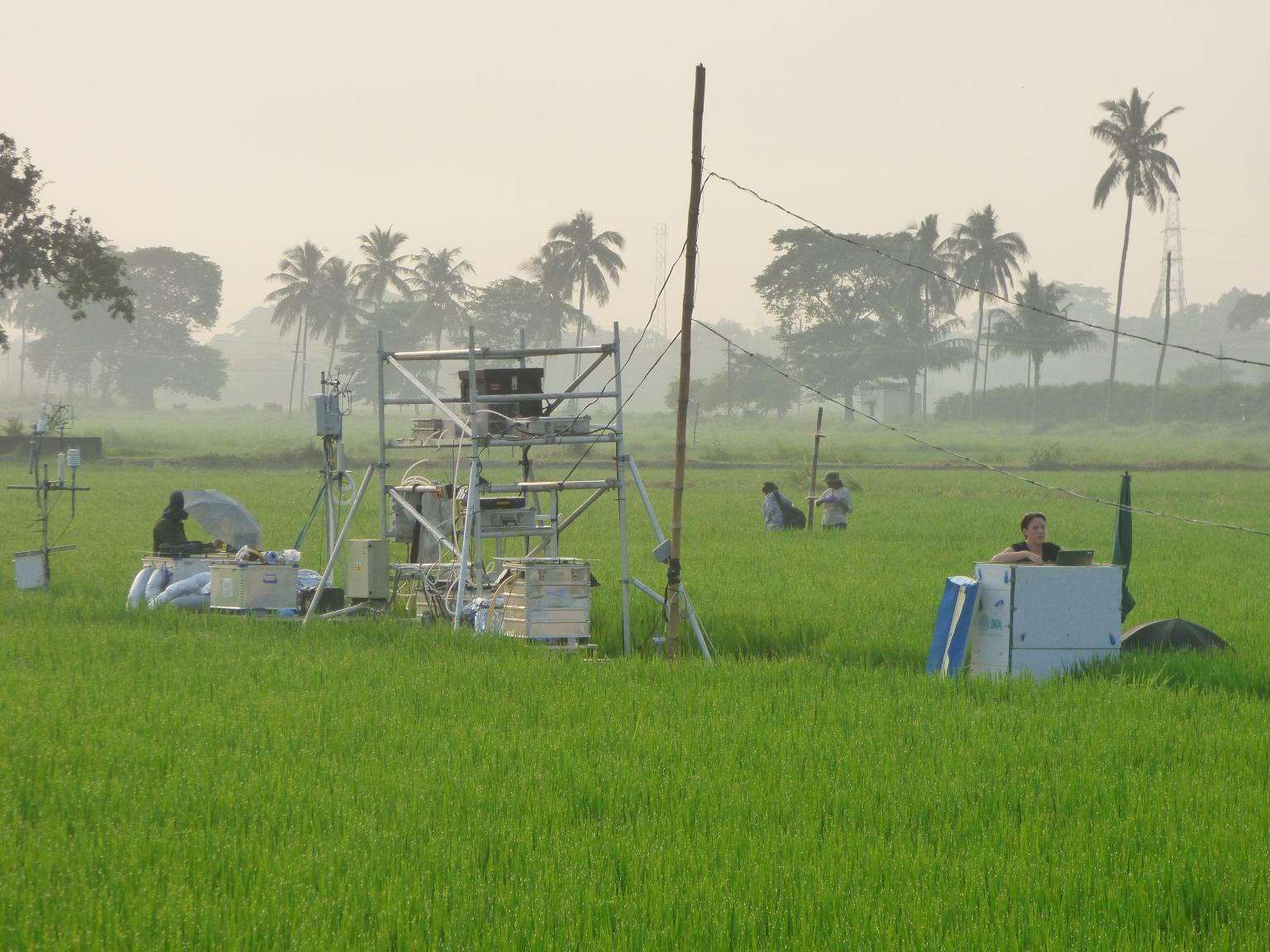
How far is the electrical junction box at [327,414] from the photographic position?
14.0m

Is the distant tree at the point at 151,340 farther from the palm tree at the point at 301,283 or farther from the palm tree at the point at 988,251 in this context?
the palm tree at the point at 988,251

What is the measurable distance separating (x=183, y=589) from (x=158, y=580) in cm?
45

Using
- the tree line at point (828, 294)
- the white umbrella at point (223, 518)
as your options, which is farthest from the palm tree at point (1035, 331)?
the white umbrella at point (223, 518)

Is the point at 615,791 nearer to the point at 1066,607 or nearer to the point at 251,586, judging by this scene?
the point at 1066,607

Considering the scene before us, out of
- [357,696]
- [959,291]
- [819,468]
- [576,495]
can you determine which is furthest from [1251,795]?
[959,291]

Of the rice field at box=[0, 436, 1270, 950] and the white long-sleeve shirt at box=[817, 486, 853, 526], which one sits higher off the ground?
the white long-sleeve shirt at box=[817, 486, 853, 526]

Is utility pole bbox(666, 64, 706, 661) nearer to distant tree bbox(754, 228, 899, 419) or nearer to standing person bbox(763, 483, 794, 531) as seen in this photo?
standing person bbox(763, 483, 794, 531)

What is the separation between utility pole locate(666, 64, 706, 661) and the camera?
37.6ft

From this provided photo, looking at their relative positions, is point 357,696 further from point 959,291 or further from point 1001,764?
A: point 959,291

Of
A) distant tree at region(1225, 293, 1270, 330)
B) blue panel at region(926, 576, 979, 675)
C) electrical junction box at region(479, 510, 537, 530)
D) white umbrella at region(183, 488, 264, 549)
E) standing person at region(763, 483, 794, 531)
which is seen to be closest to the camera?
blue panel at region(926, 576, 979, 675)

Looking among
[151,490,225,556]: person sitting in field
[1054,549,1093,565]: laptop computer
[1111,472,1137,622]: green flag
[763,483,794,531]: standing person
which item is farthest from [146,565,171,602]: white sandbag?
[763,483,794,531]: standing person

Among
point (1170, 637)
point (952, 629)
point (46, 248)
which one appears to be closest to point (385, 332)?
point (46, 248)

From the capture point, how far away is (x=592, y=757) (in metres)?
7.49

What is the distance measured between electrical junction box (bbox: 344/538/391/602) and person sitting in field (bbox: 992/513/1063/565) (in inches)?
224
